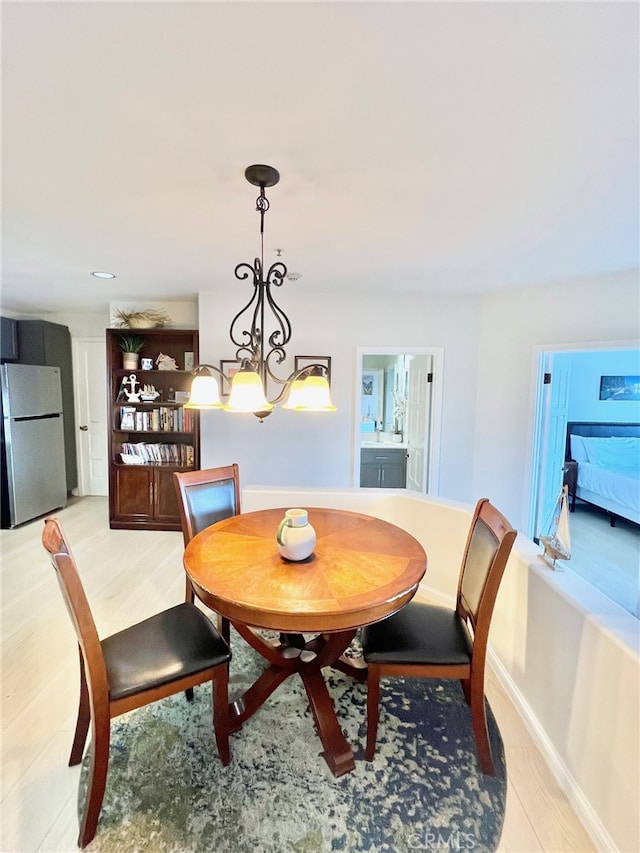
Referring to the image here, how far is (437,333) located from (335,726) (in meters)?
3.22

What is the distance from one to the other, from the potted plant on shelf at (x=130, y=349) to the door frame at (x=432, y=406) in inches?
91.5

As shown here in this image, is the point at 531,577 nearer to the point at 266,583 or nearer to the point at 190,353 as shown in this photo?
the point at 266,583

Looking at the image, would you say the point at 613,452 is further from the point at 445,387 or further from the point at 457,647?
the point at 457,647

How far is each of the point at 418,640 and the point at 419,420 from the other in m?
2.76

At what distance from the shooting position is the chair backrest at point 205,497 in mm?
2100

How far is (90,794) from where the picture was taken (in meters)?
1.21

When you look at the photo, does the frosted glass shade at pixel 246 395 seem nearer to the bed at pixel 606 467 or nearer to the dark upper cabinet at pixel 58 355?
the dark upper cabinet at pixel 58 355

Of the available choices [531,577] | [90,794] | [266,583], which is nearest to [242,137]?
[266,583]

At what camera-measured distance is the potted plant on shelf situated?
12.9 feet

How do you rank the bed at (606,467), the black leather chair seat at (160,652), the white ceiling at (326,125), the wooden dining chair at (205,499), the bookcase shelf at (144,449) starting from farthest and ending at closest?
1. the bed at (606,467)
2. the bookcase shelf at (144,449)
3. the wooden dining chair at (205,499)
4. the black leather chair seat at (160,652)
5. the white ceiling at (326,125)

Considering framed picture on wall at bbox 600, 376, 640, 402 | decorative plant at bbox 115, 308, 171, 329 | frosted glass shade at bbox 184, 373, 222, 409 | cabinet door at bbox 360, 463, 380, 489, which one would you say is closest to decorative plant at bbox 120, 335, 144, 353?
decorative plant at bbox 115, 308, 171, 329

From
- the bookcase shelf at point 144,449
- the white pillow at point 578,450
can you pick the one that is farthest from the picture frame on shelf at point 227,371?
the white pillow at point 578,450

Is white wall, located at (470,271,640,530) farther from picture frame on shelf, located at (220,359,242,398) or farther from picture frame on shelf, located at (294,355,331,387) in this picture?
picture frame on shelf, located at (220,359,242,398)

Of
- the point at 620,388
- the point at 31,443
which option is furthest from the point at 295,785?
the point at 620,388
